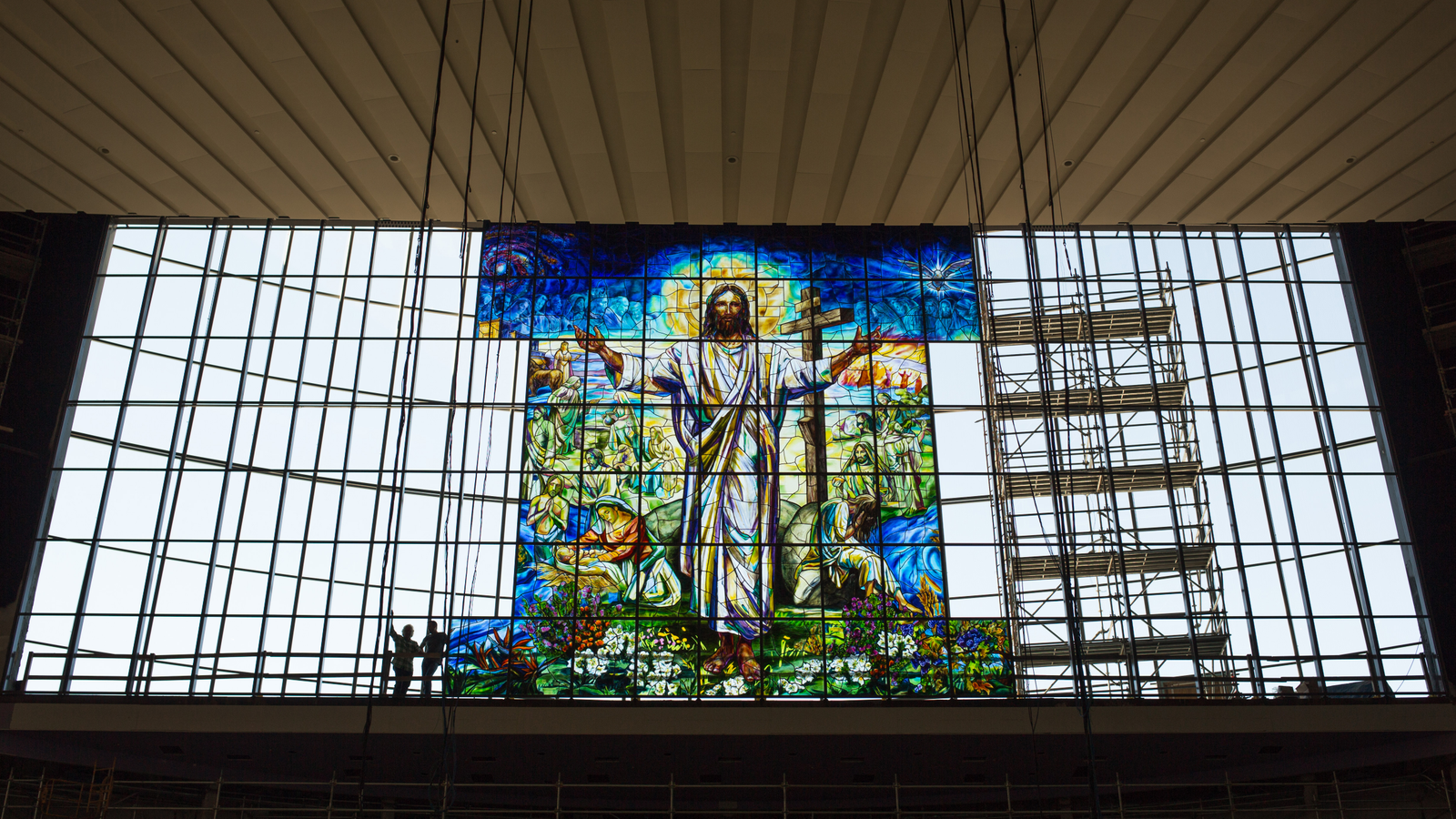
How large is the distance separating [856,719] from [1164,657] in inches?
240

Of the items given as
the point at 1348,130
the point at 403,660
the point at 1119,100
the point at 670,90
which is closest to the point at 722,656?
the point at 403,660

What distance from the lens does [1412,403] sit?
15.8 metres

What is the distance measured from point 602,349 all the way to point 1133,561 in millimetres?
8396

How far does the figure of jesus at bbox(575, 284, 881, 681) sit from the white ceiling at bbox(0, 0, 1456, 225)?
3993 mm

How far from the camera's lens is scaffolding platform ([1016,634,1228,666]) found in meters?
14.8

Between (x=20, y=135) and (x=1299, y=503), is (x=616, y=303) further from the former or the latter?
(x=1299, y=503)

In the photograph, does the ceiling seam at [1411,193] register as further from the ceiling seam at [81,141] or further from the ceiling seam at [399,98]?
the ceiling seam at [81,141]

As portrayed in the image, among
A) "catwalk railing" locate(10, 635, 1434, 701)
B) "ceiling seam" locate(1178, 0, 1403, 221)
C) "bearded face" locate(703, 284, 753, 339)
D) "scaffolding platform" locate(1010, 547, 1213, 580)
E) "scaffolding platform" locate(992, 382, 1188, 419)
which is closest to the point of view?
"ceiling seam" locate(1178, 0, 1403, 221)

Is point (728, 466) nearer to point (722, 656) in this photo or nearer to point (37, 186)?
point (722, 656)

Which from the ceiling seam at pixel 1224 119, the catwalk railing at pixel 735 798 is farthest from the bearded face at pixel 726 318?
the catwalk railing at pixel 735 798

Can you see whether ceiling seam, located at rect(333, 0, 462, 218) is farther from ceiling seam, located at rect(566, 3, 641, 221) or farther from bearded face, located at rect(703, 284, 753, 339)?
bearded face, located at rect(703, 284, 753, 339)

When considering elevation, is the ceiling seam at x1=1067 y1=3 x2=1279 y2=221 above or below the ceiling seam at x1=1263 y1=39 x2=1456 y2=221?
above

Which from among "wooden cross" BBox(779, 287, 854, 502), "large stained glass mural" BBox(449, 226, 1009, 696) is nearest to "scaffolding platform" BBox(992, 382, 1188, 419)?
"large stained glass mural" BBox(449, 226, 1009, 696)

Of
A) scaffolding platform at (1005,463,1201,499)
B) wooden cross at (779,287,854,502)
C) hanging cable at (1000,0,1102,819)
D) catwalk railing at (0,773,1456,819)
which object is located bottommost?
catwalk railing at (0,773,1456,819)
